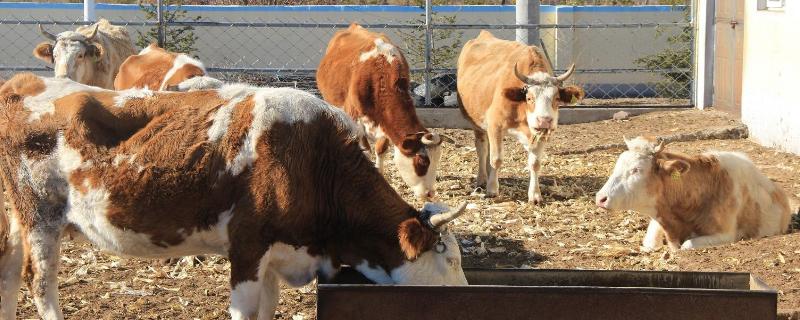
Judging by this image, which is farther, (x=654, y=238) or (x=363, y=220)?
(x=654, y=238)

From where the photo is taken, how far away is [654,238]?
9.24 metres

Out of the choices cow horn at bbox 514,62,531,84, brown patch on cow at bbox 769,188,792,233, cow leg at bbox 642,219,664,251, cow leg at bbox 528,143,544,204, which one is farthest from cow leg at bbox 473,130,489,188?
brown patch on cow at bbox 769,188,792,233

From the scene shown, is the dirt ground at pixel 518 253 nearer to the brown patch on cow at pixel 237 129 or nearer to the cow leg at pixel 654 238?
the cow leg at pixel 654 238

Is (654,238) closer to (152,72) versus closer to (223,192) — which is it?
(223,192)

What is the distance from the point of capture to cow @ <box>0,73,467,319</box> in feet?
18.7

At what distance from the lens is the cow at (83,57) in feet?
42.0

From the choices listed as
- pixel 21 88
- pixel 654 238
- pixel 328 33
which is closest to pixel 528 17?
pixel 328 33

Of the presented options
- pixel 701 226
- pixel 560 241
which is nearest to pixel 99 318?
pixel 560 241

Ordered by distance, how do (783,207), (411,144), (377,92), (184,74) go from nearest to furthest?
(783,207), (184,74), (411,144), (377,92)

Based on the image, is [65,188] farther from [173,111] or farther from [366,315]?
[366,315]

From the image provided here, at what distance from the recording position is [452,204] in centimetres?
1124

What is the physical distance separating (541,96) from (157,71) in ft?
11.8

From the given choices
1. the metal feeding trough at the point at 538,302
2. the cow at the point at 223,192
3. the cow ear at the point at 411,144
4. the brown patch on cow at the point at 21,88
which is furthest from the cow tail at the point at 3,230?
the cow ear at the point at 411,144

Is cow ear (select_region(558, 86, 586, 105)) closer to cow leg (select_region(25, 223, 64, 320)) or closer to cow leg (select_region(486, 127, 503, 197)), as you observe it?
cow leg (select_region(486, 127, 503, 197))
